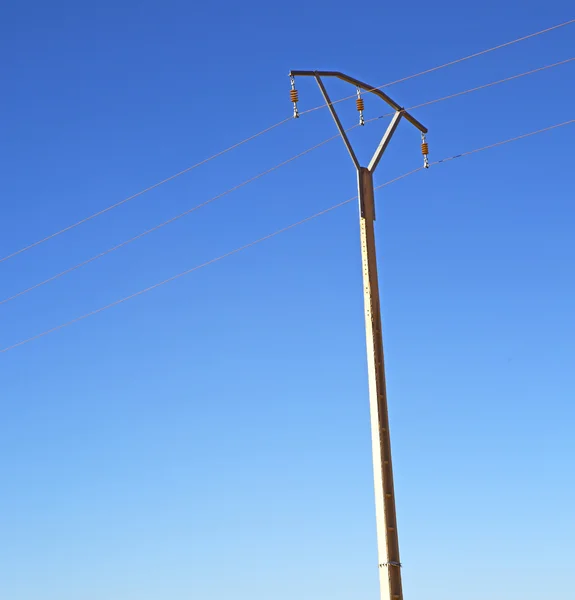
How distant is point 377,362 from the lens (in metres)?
19.5

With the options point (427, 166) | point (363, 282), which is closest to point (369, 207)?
point (363, 282)

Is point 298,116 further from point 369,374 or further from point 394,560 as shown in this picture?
point 394,560

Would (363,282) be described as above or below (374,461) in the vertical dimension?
above

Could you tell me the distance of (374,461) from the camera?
735 inches

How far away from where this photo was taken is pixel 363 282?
20.3 m

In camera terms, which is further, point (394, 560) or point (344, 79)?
point (344, 79)

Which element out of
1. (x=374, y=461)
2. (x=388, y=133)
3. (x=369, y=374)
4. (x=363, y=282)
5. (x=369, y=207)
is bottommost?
(x=374, y=461)

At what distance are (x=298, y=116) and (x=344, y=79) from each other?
1.40 metres

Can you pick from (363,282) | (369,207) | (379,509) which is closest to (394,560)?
(379,509)

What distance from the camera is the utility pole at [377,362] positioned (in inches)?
704

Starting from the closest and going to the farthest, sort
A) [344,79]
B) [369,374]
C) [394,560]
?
[394,560]
[369,374]
[344,79]

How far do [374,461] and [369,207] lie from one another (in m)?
5.79

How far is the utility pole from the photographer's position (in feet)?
58.7

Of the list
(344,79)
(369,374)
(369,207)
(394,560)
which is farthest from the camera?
(344,79)
